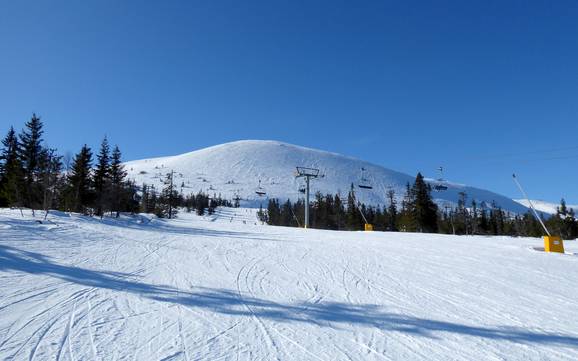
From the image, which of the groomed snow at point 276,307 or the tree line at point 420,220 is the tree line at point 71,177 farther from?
the tree line at point 420,220

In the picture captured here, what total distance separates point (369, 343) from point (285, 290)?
2.86 m

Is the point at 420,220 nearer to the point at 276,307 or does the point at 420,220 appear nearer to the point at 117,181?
the point at 117,181

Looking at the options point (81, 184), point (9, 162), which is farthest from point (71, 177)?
point (9, 162)

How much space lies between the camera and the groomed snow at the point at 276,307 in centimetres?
422

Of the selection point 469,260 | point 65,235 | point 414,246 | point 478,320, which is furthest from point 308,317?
point 65,235

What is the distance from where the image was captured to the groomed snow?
422 cm

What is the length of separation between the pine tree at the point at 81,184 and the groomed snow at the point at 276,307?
87.7ft

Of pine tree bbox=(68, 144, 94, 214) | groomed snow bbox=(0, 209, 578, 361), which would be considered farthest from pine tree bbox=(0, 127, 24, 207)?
groomed snow bbox=(0, 209, 578, 361)

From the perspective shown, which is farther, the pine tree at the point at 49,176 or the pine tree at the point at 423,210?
the pine tree at the point at 423,210

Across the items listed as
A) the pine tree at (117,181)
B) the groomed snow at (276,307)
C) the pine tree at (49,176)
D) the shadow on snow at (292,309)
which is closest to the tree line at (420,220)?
the pine tree at (117,181)

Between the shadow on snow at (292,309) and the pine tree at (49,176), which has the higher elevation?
the pine tree at (49,176)

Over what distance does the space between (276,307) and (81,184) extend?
37685 mm

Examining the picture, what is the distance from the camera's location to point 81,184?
117 feet

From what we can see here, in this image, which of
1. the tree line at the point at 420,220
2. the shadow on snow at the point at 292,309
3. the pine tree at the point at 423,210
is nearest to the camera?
the shadow on snow at the point at 292,309
